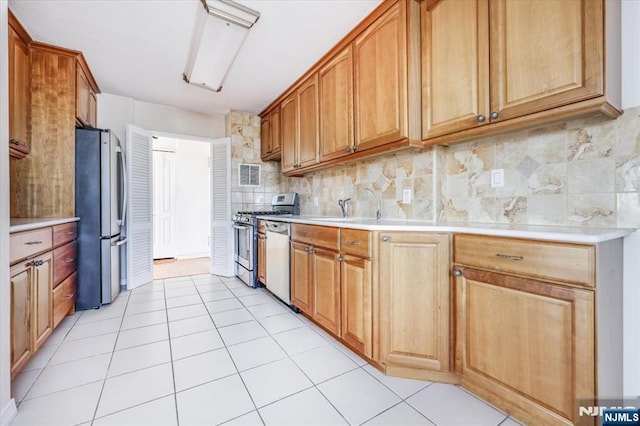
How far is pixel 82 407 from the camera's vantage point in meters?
1.41

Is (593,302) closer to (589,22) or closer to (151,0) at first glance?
(589,22)

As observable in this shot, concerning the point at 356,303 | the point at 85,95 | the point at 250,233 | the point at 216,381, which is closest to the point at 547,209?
the point at 356,303

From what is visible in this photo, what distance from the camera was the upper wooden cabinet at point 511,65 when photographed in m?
1.22

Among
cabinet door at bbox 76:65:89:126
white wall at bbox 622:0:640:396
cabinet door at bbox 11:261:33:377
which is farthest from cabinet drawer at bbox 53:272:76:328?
white wall at bbox 622:0:640:396

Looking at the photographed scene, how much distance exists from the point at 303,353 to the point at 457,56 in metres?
2.11

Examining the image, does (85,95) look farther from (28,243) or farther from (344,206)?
(344,206)

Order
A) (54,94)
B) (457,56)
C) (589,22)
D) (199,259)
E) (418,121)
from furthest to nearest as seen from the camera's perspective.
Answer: (199,259), (54,94), (418,121), (457,56), (589,22)

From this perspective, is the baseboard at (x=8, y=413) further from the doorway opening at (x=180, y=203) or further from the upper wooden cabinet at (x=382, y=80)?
the doorway opening at (x=180, y=203)

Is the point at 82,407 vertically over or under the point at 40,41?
under

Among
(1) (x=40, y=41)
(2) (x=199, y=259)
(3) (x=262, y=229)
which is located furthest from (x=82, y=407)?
(2) (x=199, y=259)

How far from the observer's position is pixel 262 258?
10.7 feet

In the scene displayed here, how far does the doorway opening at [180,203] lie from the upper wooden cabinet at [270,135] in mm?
1676

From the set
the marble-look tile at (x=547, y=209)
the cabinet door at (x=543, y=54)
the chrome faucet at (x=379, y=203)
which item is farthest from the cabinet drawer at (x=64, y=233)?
the marble-look tile at (x=547, y=209)

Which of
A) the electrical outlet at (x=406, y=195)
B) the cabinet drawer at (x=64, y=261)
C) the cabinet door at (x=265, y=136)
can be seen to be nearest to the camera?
the cabinet drawer at (x=64, y=261)
